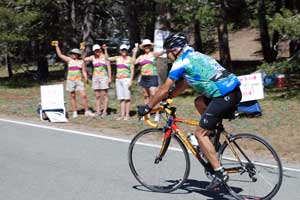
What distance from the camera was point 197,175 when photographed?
24.4 ft

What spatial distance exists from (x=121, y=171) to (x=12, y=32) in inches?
563

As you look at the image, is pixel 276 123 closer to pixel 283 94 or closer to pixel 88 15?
pixel 283 94

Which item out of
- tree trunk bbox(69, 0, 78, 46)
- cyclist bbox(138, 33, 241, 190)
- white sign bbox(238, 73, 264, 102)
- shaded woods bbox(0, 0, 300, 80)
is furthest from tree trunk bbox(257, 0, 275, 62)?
cyclist bbox(138, 33, 241, 190)

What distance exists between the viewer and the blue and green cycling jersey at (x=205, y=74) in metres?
5.92

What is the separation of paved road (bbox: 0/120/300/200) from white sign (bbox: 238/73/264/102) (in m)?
3.70

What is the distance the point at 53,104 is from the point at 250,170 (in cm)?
800

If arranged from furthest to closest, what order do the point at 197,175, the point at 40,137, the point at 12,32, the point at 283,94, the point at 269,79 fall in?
the point at 12,32 → the point at 269,79 → the point at 283,94 → the point at 40,137 → the point at 197,175

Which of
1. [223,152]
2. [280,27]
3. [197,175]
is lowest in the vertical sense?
[197,175]

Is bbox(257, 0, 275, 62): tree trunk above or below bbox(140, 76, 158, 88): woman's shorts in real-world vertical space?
above

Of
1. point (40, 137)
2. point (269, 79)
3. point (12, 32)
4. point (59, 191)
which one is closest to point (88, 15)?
point (12, 32)

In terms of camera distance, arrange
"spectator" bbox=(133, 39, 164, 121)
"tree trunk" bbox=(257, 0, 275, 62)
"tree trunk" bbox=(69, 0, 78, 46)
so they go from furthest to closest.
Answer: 1. "tree trunk" bbox=(69, 0, 78, 46)
2. "tree trunk" bbox=(257, 0, 275, 62)
3. "spectator" bbox=(133, 39, 164, 121)

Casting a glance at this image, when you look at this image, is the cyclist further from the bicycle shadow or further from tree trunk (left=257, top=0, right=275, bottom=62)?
tree trunk (left=257, top=0, right=275, bottom=62)

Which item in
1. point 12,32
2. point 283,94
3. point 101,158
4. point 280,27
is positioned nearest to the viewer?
point 101,158

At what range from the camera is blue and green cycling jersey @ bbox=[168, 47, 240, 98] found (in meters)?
5.92
